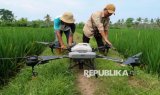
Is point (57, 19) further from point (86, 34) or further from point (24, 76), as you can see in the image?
point (24, 76)

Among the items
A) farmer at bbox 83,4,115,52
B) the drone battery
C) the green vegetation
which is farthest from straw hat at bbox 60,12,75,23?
the drone battery

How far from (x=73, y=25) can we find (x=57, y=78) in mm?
3063

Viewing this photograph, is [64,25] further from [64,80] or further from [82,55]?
[64,80]

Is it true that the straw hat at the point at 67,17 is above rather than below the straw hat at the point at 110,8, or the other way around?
below

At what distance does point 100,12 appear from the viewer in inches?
243

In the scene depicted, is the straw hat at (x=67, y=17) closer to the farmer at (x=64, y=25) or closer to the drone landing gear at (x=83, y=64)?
the farmer at (x=64, y=25)

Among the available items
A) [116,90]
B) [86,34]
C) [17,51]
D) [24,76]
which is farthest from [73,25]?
[116,90]

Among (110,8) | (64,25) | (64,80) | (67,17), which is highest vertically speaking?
(110,8)

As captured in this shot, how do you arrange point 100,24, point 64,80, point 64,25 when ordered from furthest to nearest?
point 64,25, point 100,24, point 64,80

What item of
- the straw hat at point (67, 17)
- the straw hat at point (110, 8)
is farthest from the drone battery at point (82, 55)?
the straw hat at point (67, 17)

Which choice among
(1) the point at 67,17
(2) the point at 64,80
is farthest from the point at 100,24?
(2) the point at 64,80

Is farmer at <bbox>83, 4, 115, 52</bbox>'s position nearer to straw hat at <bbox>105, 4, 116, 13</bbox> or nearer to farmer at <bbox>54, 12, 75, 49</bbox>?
straw hat at <bbox>105, 4, 116, 13</bbox>

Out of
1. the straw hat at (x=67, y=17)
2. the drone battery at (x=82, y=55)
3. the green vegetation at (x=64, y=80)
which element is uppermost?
the straw hat at (x=67, y=17)

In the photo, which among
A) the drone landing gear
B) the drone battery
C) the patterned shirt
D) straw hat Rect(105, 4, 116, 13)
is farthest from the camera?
the patterned shirt
